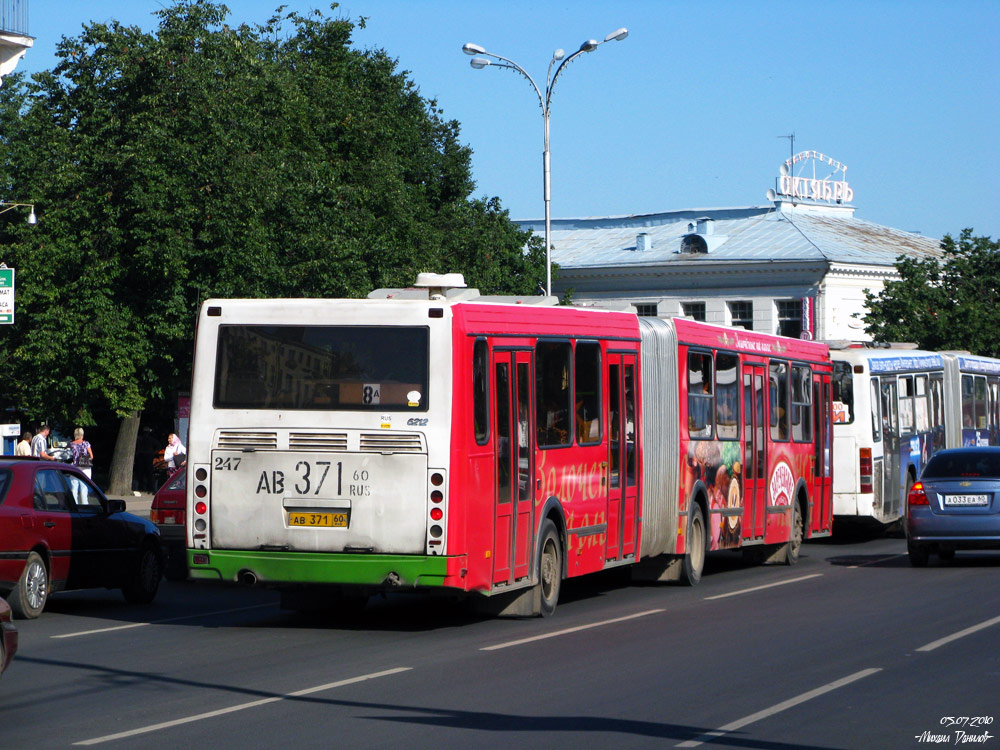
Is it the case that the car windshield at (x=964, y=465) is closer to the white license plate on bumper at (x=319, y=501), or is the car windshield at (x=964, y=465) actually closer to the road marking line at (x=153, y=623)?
the road marking line at (x=153, y=623)

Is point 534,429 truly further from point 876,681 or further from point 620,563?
point 876,681

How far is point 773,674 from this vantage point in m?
11.1

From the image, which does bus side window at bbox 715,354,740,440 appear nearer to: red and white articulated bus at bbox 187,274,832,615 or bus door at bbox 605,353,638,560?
bus door at bbox 605,353,638,560

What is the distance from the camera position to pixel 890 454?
26.9 meters

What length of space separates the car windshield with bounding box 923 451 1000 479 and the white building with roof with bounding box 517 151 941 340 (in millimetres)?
46867

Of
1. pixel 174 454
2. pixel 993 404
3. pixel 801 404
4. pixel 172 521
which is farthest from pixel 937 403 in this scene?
pixel 172 521

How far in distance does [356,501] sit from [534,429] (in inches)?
84.3

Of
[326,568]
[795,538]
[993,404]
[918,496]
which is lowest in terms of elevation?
[795,538]

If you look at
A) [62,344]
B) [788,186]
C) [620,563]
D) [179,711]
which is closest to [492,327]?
[620,563]

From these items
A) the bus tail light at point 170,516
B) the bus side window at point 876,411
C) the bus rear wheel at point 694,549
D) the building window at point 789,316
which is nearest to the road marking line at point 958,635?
the bus rear wheel at point 694,549

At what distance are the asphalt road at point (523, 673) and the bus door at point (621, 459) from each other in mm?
733

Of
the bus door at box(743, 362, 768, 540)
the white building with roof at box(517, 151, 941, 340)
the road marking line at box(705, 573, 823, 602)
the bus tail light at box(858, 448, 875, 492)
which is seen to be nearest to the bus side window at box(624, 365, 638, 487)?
the road marking line at box(705, 573, 823, 602)

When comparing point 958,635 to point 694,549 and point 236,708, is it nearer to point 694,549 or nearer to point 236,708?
point 694,549

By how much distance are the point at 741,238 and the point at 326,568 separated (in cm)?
6420
